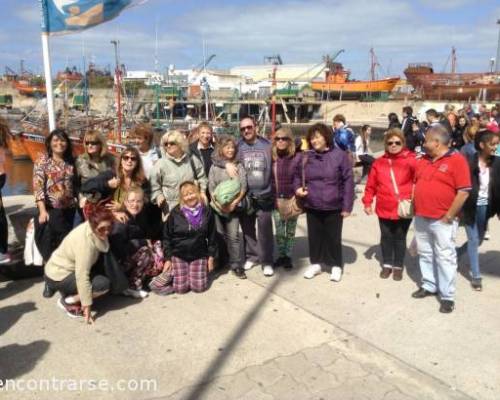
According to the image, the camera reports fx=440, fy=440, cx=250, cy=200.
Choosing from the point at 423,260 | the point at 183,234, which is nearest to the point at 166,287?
the point at 183,234

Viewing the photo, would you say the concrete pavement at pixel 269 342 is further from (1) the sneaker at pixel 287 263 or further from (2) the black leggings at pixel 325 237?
(1) the sneaker at pixel 287 263

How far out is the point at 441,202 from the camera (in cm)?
377

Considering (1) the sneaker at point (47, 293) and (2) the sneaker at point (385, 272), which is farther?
(2) the sneaker at point (385, 272)

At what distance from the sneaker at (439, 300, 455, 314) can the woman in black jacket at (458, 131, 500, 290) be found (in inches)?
25.3

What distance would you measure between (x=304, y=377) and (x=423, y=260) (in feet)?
6.11

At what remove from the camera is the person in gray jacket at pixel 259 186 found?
4.57m

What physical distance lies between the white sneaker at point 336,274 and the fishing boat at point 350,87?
2251 inches

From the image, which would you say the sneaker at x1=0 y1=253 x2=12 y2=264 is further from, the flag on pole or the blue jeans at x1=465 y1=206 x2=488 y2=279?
the blue jeans at x1=465 y1=206 x2=488 y2=279

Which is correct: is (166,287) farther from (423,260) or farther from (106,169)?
(423,260)

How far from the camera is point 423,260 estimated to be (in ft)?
13.6

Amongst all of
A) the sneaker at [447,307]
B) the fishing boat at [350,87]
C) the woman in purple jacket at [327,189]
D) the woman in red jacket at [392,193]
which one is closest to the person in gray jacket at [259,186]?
the woman in purple jacket at [327,189]

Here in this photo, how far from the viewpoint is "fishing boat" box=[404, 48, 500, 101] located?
4706 cm

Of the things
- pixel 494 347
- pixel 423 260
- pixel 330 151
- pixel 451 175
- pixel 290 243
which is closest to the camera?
pixel 494 347

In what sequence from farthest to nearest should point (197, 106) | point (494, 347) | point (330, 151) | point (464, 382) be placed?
point (197, 106)
point (330, 151)
point (494, 347)
point (464, 382)
